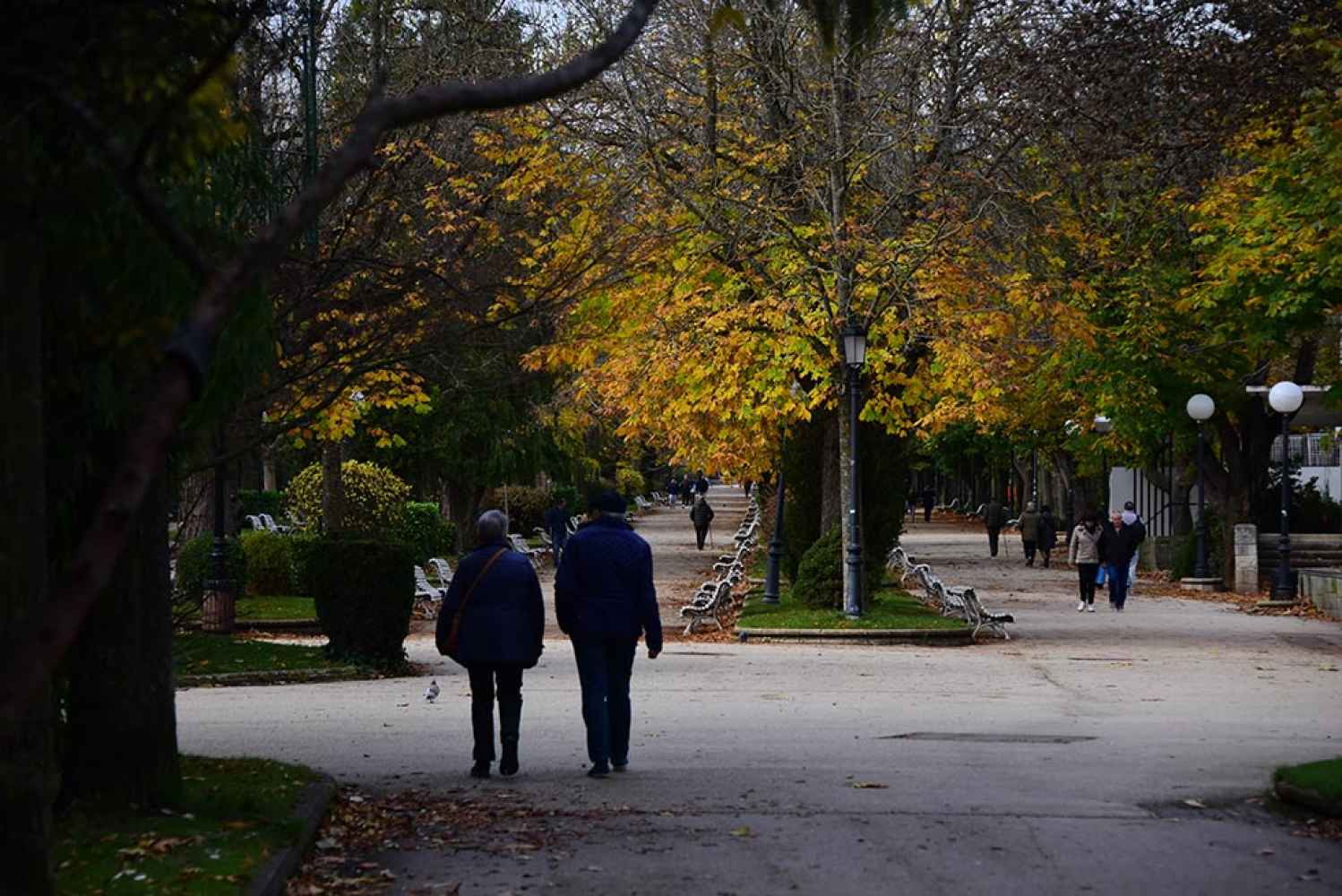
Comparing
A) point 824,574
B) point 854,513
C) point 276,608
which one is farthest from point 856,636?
point 276,608

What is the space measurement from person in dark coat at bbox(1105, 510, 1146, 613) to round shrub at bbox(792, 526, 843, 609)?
6085mm

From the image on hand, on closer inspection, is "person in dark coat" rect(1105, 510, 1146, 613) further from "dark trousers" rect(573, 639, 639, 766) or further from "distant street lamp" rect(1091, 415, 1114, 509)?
"dark trousers" rect(573, 639, 639, 766)

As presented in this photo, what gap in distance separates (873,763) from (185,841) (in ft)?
18.0

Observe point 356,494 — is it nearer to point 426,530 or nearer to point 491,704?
point 426,530

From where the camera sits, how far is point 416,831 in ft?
33.7

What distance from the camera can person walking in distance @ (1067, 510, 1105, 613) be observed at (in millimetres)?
33250

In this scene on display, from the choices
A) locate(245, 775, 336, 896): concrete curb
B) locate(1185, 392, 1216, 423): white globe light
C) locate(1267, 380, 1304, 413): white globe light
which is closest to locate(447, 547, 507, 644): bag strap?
locate(245, 775, 336, 896): concrete curb

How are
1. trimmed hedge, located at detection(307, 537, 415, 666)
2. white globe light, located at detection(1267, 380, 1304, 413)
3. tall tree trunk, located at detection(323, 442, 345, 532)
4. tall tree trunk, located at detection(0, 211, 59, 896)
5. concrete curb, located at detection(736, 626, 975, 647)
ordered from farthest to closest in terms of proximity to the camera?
tall tree trunk, located at detection(323, 442, 345, 532)
white globe light, located at detection(1267, 380, 1304, 413)
concrete curb, located at detection(736, 626, 975, 647)
trimmed hedge, located at detection(307, 537, 415, 666)
tall tree trunk, located at detection(0, 211, 59, 896)

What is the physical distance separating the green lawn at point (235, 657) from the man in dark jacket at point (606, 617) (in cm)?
845

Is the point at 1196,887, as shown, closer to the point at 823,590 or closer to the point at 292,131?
the point at 292,131

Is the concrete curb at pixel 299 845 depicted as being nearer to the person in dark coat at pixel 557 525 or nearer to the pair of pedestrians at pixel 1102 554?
the pair of pedestrians at pixel 1102 554

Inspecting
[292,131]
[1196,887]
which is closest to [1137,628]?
[292,131]

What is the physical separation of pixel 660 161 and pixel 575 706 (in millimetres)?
14270

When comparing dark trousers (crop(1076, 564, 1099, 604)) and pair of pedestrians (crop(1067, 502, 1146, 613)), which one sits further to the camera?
dark trousers (crop(1076, 564, 1099, 604))
